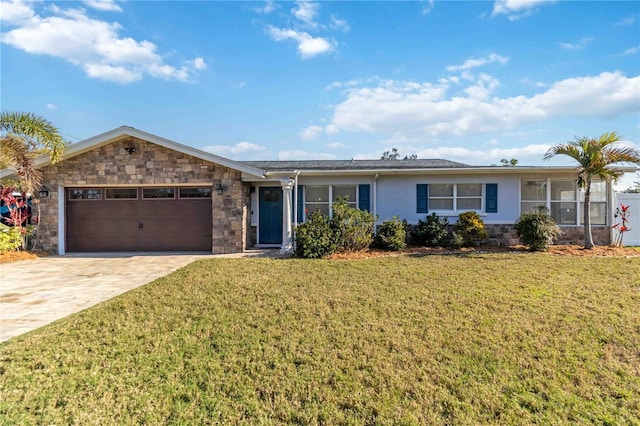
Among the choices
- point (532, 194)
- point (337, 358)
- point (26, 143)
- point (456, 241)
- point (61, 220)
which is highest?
point (26, 143)

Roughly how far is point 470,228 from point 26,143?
574 inches

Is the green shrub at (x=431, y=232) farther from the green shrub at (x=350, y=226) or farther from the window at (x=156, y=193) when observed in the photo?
the window at (x=156, y=193)

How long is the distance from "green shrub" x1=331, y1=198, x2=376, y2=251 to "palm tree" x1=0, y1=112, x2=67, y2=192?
9011 mm

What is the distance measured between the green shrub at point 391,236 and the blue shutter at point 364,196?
160 cm

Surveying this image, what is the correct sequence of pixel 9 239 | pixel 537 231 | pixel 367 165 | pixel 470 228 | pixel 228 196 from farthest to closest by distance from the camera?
pixel 367 165
pixel 228 196
pixel 470 228
pixel 9 239
pixel 537 231

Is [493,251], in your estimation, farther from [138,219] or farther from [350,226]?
[138,219]

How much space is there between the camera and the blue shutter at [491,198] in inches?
466

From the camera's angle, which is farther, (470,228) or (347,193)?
(347,193)

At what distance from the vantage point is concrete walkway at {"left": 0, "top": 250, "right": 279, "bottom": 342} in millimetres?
4961

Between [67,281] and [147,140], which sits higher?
[147,140]

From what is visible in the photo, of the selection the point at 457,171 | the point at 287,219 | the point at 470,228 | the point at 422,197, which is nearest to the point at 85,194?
the point at 287,219

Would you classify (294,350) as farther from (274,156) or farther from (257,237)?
(274,156)

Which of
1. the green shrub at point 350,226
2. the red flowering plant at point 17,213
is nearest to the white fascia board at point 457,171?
the green shrub at point 350,226

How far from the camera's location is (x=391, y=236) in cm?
1045
